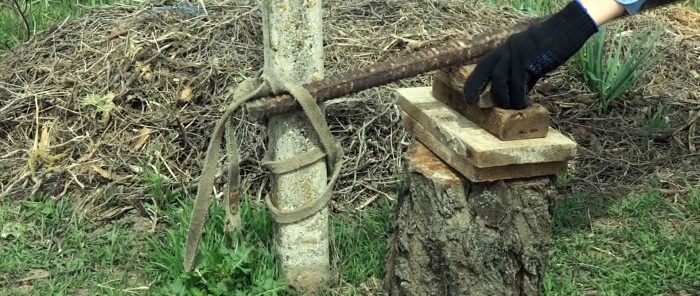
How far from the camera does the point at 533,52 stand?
2.79 m

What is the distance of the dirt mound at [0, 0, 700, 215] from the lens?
441 cm

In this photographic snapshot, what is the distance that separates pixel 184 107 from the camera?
4.68m

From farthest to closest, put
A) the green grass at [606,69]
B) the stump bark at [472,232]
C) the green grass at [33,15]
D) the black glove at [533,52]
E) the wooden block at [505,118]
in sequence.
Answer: the green grass at [33,15] < the green grass at [606,69] < the stump bark at [472,232] < the wooden block at [505,118] < the black glove at [533,52]

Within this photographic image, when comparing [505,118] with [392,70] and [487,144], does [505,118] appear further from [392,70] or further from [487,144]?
[392,70]

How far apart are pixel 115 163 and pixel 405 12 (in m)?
1.87

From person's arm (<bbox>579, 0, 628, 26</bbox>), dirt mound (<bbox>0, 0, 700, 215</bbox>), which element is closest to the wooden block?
person's arm (<bbox>579, 0, 628, 26</bbox>)

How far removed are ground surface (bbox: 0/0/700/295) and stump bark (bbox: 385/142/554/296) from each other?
41cm

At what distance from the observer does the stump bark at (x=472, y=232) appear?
304 centimetres

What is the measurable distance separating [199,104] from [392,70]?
5.92ft

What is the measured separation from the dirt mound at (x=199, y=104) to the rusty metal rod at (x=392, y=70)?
3.72 ft

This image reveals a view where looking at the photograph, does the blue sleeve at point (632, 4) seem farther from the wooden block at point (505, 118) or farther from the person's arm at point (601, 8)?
the wooden block at point (505, 118)

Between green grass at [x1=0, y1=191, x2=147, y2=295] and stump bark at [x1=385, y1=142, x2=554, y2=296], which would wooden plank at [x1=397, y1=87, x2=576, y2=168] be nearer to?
stump bark at [x1=385, y1=142, x2=554, y2=296]

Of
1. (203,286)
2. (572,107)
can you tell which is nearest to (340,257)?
(203,286)

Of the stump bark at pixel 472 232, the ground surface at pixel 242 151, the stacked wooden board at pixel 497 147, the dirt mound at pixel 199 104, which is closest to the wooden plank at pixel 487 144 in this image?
the stacked wooden board at pixel 497 147
